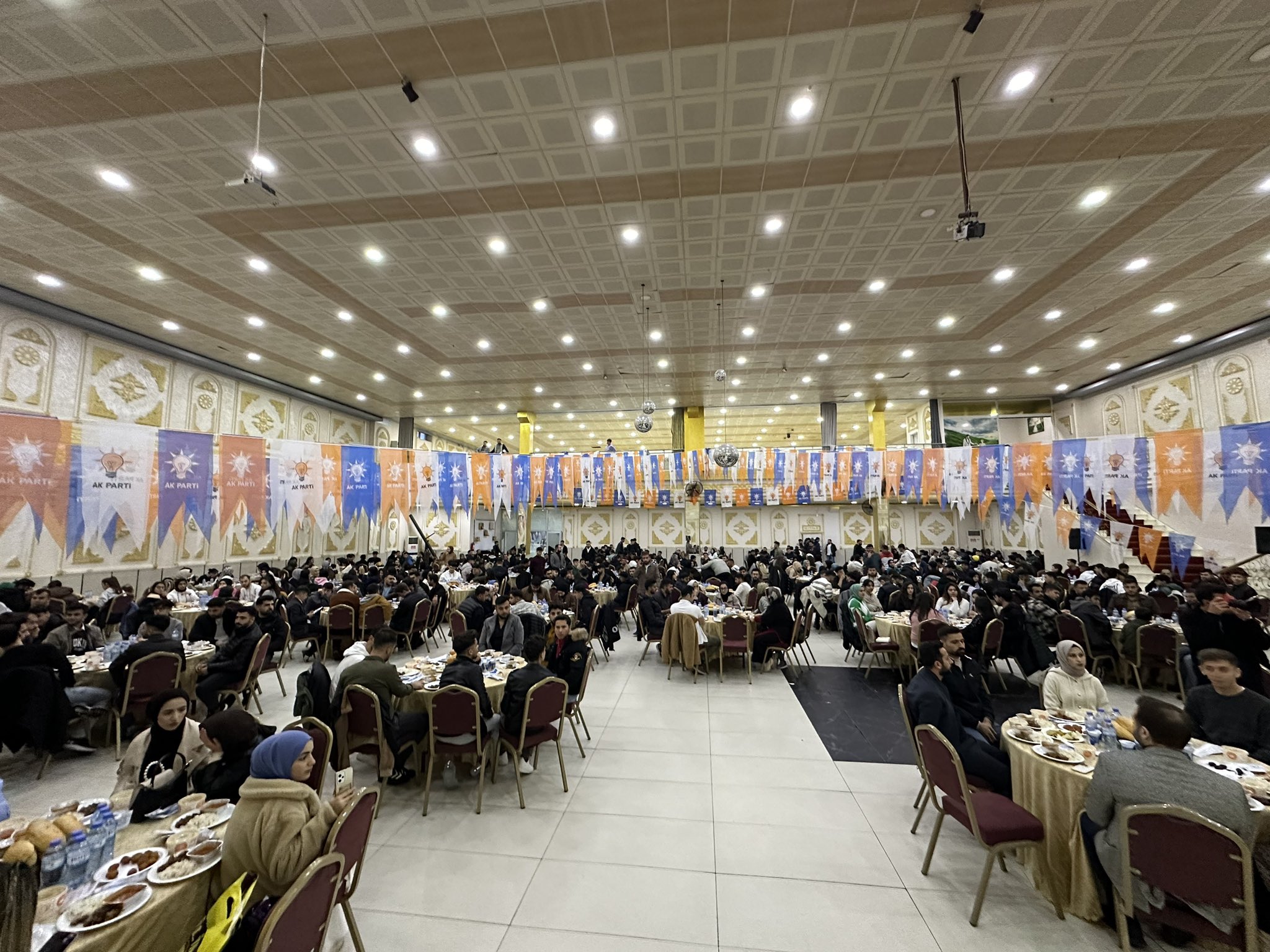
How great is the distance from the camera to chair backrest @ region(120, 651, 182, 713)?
464 cm

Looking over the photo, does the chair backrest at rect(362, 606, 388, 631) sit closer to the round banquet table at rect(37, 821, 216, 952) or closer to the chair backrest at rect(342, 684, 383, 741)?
the chair backrest at rect(342, 684, 383, 741)

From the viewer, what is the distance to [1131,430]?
46.4 ft

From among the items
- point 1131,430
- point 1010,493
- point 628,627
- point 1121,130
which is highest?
point 1121,130

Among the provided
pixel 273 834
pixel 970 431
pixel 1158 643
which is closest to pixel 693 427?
pixel 970 431

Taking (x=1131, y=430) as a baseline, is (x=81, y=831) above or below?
below

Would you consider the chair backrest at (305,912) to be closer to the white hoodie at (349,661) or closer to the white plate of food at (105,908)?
the white plate of food at (105,908)

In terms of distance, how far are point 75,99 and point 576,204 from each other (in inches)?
196

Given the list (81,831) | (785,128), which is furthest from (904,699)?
(785,128)

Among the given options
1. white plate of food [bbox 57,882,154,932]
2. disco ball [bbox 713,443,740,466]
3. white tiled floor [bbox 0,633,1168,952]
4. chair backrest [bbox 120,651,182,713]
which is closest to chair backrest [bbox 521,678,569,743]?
white tiled floor [bbox 0,633,1168,952]

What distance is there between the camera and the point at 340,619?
7.84 meters

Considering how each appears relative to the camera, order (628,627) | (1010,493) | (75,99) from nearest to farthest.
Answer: (75,99) → (628,627) → (1010,493)

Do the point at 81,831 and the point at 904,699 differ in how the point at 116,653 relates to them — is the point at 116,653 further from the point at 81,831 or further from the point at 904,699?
the point at 904,699

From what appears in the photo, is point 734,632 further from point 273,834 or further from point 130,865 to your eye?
point 130,865

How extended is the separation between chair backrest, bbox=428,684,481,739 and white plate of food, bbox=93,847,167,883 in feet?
5.89
